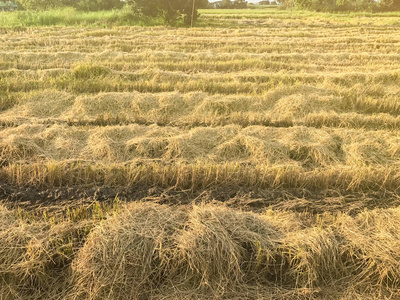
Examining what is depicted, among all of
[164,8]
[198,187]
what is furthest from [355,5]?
[198,187]

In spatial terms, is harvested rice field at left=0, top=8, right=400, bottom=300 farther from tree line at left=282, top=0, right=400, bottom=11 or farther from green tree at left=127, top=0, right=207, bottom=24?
tree line at left=282, top=0, right=400, bottom=11

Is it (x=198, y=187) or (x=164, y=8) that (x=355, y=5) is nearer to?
(x=164, y=8)

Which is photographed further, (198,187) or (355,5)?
(355,5)

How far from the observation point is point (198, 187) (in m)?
3.77

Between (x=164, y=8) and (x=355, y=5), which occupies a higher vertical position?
(x=355, y=5)

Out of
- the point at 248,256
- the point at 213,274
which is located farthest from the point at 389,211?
the point at 213,274

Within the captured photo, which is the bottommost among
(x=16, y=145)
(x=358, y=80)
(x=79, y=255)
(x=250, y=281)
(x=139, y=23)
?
(x=250, y=281)

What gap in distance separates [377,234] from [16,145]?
4.52 meters

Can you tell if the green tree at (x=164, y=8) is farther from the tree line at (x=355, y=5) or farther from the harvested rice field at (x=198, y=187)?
the tree line at (x=355, y=5)

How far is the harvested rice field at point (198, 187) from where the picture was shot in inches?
96.7

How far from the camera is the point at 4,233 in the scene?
2.60 metres

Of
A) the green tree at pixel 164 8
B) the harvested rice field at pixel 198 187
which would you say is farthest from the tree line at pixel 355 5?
the harvested rice field at pixel 198 187

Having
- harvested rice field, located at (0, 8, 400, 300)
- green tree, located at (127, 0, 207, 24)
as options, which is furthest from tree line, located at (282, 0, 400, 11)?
harvested rice field, located at (0, 8, 400, 300)

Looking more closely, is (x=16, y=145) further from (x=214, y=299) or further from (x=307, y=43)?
(x=307, y=43)
